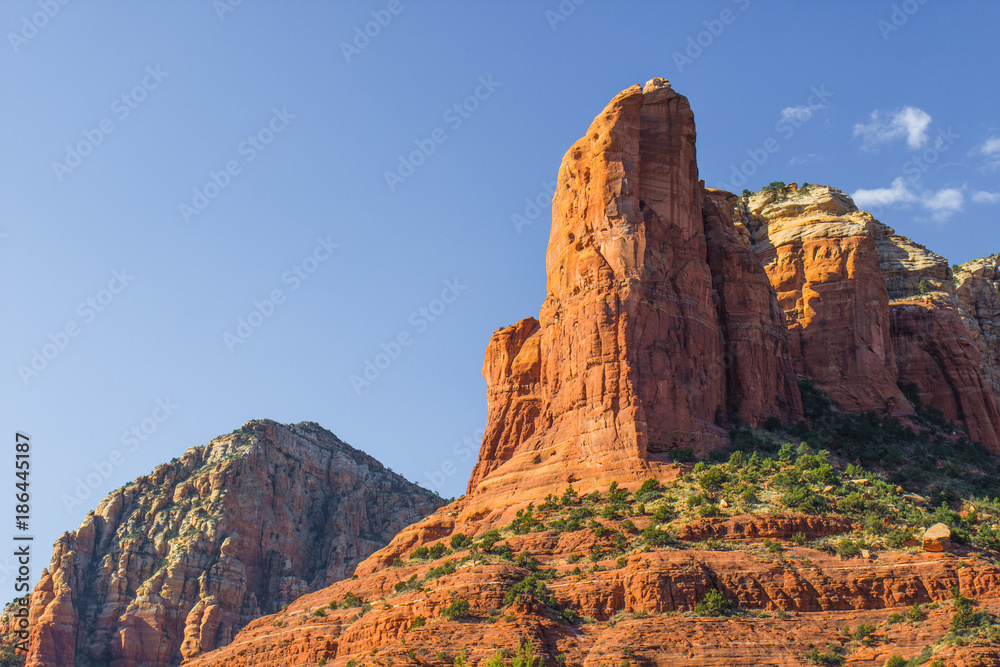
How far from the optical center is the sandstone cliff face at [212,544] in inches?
4673

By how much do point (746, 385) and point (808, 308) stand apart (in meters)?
17.9

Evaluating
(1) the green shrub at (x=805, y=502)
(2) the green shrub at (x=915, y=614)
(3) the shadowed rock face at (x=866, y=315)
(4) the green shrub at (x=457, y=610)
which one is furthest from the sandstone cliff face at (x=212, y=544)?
(2) the green shrub at (x=915, y=614)

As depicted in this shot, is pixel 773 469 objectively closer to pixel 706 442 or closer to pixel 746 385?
pixel 706 442

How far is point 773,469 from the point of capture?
7400cm

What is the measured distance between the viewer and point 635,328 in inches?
3137

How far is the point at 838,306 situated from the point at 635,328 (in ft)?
93.1

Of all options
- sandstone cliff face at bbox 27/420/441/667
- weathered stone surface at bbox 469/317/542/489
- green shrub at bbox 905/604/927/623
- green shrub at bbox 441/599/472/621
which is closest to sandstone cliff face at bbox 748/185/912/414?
weathered stone surface at bbox 469/317/542/489

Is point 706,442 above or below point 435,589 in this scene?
above

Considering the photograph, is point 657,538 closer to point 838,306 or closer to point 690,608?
point 690,608

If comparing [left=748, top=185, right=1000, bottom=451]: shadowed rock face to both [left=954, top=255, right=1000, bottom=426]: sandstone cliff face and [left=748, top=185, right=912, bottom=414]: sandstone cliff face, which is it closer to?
[left=748, top=185, right=912, bottom=414]: sandstone cliff face

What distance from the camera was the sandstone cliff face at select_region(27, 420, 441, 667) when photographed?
118688 millimetres

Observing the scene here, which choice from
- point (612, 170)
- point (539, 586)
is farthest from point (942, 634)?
point (612, 170)

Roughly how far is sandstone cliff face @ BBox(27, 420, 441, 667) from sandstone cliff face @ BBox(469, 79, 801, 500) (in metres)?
44.1

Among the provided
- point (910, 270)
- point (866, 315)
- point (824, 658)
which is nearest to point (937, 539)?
point (824, 658)
